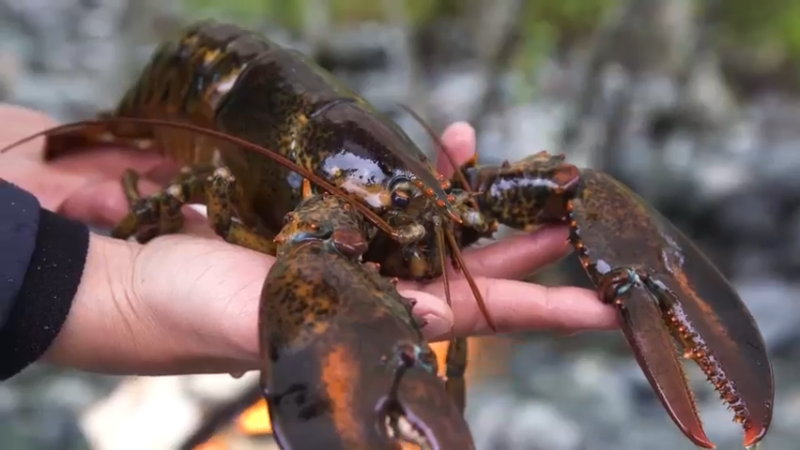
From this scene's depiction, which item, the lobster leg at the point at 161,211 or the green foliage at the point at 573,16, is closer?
the lobster leg at the point at 161,211

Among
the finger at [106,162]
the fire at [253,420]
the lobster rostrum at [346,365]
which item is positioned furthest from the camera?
the fire at [253,420]

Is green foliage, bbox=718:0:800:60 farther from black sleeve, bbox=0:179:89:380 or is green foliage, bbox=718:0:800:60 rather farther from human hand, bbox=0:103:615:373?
black sleeve, bbox=0:179:89:380

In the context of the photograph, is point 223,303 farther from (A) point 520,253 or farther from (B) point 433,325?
(A) point 520,253

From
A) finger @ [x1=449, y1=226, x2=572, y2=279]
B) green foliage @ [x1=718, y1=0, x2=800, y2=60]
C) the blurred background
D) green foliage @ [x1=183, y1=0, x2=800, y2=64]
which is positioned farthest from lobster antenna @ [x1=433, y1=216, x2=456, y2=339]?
green foliage @ [x1=718, y1=0, x2=800, y2=60]

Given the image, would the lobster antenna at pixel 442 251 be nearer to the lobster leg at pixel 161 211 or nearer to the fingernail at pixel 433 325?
the fingernail at pixel 433 325

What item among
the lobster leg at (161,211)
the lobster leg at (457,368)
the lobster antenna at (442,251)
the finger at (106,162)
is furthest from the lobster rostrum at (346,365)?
the finger at (106,162)

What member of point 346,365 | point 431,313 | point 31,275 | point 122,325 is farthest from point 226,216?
point 346,365
